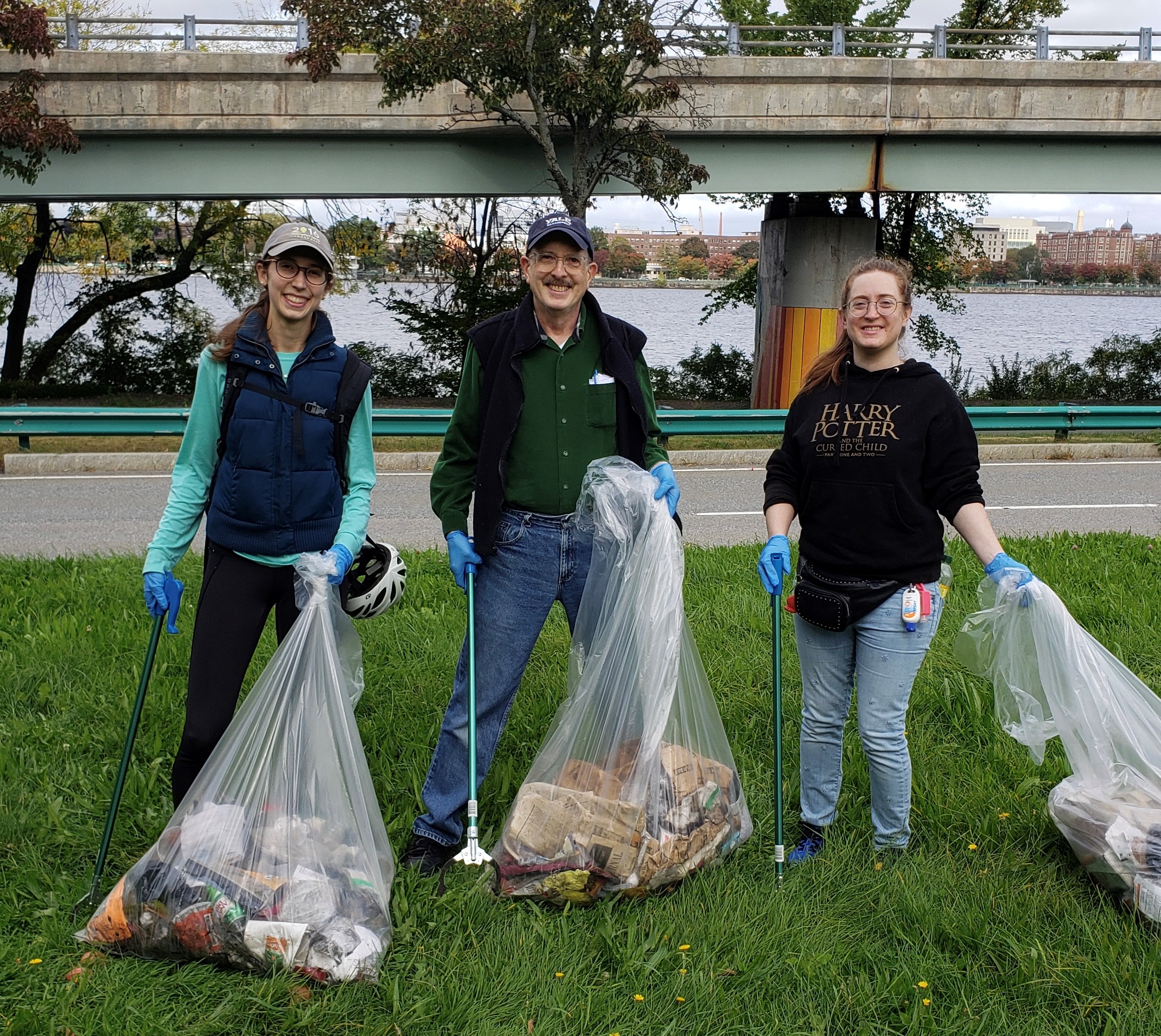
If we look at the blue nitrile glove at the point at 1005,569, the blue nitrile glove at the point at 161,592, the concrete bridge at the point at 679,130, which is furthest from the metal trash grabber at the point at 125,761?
the concrete bridge at the point at 679,130

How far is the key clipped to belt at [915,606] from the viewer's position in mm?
2871

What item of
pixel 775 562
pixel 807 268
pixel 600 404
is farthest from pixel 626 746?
pixel 807 268

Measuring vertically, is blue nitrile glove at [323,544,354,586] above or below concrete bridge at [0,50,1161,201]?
below

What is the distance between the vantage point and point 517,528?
302cm

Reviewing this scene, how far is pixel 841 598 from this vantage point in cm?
290

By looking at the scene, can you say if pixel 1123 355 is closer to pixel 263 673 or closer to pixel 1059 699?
pixel 1059 699

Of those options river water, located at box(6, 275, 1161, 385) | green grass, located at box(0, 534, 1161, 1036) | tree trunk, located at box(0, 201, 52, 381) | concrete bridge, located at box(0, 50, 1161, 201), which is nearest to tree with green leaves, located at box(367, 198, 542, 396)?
river water, located at box(6, 275, 1161, 385)

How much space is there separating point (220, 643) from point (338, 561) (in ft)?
1.17

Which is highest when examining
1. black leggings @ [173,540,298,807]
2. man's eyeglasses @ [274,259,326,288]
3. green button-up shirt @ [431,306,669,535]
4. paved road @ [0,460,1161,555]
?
man's eyeglasses @ [274,259,326,288]

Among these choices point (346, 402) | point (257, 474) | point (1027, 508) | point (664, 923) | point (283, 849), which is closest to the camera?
point (283, 849)

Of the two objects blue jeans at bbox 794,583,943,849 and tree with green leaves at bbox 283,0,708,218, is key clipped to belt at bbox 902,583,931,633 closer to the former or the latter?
blue jeans at bbox 794,583,943,849

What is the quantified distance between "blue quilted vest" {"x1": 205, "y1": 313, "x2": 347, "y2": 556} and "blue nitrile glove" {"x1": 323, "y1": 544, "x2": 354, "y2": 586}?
3.9 inches

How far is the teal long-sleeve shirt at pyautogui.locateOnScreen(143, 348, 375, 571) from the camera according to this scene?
9.41ft

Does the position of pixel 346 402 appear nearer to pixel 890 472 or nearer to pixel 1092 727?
pixel 890 472
